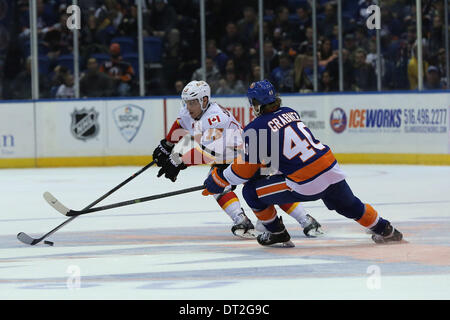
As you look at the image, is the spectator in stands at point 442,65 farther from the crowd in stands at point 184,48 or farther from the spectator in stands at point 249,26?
the spectator in stands at point 249,26

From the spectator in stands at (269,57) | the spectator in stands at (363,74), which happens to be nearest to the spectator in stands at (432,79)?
the spectator in stands at (363,74)

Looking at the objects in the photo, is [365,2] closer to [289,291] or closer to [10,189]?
[10,189]

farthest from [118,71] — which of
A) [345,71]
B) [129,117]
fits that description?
[345,71]

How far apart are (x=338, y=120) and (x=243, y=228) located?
6.61m

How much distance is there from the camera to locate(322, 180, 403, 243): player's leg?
543 centimetres

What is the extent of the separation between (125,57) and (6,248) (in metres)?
8.10

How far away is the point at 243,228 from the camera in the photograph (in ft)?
20.1

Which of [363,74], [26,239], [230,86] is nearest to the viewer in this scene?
[26,239]

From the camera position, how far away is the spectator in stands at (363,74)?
41.7 feet

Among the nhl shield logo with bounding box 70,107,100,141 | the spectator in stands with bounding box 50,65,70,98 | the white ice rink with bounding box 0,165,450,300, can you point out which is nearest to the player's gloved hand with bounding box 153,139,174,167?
the white ice rink with bounding box 0,165,450,300

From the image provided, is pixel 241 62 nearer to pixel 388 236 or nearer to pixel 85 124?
pixel 85 124

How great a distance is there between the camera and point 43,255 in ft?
18.1

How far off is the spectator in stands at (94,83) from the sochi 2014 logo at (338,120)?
10.3 feet

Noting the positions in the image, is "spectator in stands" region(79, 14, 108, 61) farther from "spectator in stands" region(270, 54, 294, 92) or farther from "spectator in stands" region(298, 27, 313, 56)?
"spectator in stands" region(298, 27, 313, 56)
